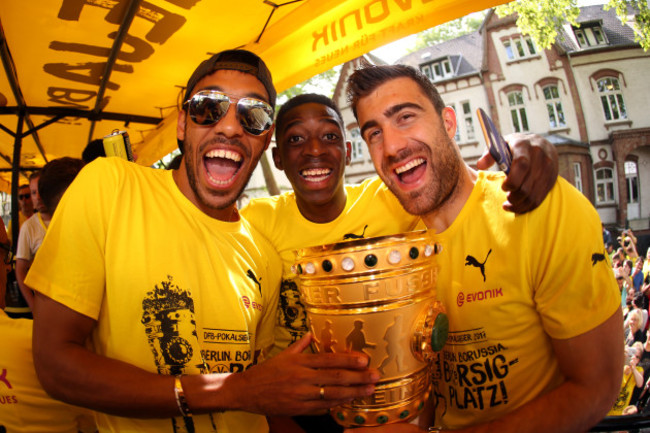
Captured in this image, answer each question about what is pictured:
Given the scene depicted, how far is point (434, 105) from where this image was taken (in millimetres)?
2078

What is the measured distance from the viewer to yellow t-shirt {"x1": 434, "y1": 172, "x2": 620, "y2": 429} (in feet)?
5.10

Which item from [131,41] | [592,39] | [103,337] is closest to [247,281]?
[103,337]

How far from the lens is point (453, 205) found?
2.00 metres

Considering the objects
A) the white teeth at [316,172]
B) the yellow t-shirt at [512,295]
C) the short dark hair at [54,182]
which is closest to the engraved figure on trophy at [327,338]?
the yellow t-shirt at [512,295]

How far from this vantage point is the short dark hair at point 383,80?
207cm

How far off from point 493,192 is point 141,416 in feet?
5.69

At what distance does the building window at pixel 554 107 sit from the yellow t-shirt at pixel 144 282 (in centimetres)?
2496

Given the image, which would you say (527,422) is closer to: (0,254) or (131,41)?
(0,254)

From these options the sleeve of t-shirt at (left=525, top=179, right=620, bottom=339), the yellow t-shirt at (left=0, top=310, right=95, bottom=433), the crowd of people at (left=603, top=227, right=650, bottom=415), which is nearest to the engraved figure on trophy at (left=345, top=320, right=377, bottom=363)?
the sleeve of t-shirt at (left=525, top=179, right=620, bottom=339)

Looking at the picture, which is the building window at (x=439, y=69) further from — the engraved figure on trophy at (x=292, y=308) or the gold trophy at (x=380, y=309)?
the gold trophy at (x=380, y=309)

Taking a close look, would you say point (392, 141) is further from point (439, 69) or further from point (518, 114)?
point (439, 69)

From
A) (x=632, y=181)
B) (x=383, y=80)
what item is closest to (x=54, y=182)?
(x=383, y=80)

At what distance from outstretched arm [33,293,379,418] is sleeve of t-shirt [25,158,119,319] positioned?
0.06 m

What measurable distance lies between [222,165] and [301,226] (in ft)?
2.97
